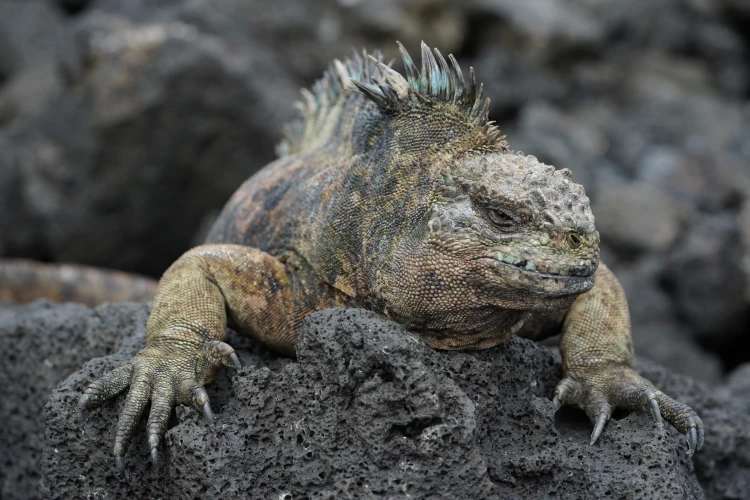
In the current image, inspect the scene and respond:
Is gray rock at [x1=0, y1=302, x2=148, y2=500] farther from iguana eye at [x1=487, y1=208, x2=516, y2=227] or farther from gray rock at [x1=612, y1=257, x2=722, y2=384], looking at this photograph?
gray rock at [x1=612, y1=257, x2=722, y2=384]

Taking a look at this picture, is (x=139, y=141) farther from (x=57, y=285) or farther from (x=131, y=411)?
(x=131, y=411)

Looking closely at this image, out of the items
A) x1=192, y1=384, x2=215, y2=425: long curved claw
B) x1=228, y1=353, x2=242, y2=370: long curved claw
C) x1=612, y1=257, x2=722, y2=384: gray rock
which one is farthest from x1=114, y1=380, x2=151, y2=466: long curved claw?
x1=612, y1=257, x2=722, y2=384: gray rock

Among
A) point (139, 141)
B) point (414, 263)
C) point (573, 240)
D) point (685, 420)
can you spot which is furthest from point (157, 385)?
point (139, 141)

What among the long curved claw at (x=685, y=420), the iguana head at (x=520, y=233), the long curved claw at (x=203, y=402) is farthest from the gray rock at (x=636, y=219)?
the long curved claw at (x=203, y=402)

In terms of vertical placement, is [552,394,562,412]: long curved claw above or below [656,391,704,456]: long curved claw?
below

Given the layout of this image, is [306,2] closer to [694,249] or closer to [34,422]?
[694,249]
